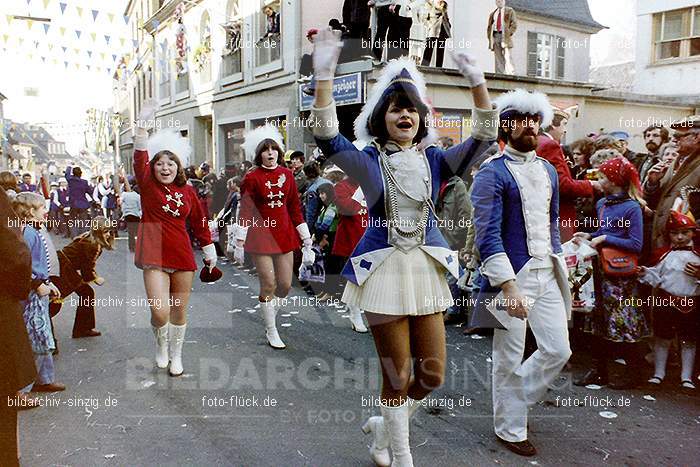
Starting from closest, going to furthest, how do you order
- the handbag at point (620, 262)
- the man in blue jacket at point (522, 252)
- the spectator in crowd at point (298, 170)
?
the man in blue jacket at point (522, 252)
the handbag at point (620, 262)
the spectator in crowd at point (298, 170)

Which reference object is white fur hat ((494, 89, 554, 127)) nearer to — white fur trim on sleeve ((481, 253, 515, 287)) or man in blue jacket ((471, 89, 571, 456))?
man in blue jacket ((471, 89, 571, 456))

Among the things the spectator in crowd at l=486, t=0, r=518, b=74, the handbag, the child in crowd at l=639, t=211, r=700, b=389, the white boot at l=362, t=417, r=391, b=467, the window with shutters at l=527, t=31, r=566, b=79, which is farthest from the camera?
the window with shutters at l=527, t=31, r=566, b=79

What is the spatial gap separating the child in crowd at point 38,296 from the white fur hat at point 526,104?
11.8 feet

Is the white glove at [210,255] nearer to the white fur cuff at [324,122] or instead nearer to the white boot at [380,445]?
the white boot at [380,445]

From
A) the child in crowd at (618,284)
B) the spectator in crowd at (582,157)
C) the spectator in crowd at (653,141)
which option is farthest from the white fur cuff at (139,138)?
the spectator in crowd at (653,141)

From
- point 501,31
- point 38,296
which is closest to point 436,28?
point 501,31

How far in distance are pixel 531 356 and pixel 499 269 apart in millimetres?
681

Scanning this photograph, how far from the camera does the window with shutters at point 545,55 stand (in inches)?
729

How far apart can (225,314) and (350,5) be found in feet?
27.8

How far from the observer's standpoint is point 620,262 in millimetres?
4680

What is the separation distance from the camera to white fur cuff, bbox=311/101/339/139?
2850 mm

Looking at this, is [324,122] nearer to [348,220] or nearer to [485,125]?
[485,125]

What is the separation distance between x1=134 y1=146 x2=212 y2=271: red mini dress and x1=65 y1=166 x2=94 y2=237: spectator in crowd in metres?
12.2

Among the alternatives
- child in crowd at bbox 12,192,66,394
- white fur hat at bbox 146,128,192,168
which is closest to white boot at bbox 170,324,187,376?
child in crowd at bbox 12,192,66,394
